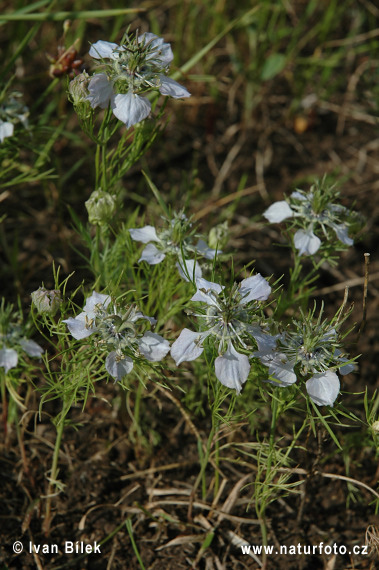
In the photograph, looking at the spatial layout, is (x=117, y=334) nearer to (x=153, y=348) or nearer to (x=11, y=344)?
(x=153, y=348)

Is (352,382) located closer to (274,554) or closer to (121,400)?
(274,554)

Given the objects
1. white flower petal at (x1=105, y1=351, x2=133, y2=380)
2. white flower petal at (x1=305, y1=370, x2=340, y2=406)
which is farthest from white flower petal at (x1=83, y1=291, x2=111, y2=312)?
white flower petal at (x1=305, y1=370, x2=340, y2=406)

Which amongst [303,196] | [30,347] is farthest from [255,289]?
[30,347]

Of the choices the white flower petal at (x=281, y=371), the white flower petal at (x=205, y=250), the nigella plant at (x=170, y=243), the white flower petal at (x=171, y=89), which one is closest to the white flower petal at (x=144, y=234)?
the nigella plant at (x=170, y=243)

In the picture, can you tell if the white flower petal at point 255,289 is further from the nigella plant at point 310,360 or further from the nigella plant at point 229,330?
the nigella plant at point 310,360

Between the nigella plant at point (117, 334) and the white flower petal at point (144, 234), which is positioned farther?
the white flower petal at point (144, 234)

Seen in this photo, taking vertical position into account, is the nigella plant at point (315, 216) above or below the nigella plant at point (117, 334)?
above
